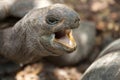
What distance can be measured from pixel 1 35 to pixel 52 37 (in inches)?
27.7

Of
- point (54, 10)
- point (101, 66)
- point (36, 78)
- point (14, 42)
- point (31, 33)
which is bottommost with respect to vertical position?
point (36, 78)

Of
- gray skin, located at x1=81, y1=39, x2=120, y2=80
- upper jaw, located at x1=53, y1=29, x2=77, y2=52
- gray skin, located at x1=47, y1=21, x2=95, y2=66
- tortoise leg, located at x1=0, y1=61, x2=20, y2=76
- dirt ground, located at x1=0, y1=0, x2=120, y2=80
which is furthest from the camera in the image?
gray skin, located at x1=47, y1=21, x2=95, y2=66

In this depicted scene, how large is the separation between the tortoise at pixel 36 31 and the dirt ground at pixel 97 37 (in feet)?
1.15

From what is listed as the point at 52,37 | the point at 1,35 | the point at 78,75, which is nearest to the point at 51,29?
the point at 52,37

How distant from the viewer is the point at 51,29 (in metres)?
2.40

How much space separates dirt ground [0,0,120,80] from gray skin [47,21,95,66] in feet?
0.22

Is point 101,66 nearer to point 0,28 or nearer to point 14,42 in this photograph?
point 14,42

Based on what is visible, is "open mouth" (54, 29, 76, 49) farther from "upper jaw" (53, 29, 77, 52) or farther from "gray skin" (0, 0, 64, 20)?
"gray skin" (0, 0, 64, 20)

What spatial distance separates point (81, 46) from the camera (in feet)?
12.7

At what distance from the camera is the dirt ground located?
332 cm

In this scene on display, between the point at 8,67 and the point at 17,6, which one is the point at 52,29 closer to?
the point at 17,6

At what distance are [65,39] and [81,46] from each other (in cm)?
151

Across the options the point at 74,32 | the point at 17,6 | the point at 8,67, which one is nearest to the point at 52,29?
the point at 17,6

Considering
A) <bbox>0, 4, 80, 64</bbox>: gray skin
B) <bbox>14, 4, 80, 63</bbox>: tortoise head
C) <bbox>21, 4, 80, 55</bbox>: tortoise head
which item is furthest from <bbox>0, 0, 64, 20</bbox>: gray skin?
<bbox>21, 4, 80, 55</bbox>: tortoise head
